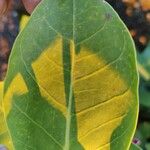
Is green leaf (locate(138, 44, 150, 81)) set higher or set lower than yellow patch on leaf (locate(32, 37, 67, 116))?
lower

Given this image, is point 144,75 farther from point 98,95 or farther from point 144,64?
point 98,95

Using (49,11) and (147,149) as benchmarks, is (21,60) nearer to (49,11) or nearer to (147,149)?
(49,11)

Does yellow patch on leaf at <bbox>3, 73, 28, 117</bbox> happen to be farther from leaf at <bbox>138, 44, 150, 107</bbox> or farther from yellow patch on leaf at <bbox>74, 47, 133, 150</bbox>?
leaf at <bbox>138, 44, 150, 107</bbox>

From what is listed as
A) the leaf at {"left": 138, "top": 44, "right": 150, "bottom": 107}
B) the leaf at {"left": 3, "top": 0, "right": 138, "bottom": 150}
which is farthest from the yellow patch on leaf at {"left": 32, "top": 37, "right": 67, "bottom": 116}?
the leaf at {"left": 138, "top": 44, "right": 150, "bottom": 107}

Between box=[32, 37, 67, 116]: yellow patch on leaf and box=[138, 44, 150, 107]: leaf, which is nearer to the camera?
box=[32, 37, 67, 116]: yellow patch on leaf

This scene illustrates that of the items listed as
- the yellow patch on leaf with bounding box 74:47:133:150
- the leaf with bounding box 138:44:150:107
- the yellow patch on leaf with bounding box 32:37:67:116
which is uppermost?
the yellow patch on leaf with bounding box 32:37:67:116

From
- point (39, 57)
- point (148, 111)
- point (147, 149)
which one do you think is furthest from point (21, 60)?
point (148, 111)

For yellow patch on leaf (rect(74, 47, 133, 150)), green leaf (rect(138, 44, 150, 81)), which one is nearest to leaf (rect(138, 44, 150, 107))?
green leaf (rect(138, 44, 150, 81))

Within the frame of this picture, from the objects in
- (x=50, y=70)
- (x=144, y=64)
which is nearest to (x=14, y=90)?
(x=50, y=70)
